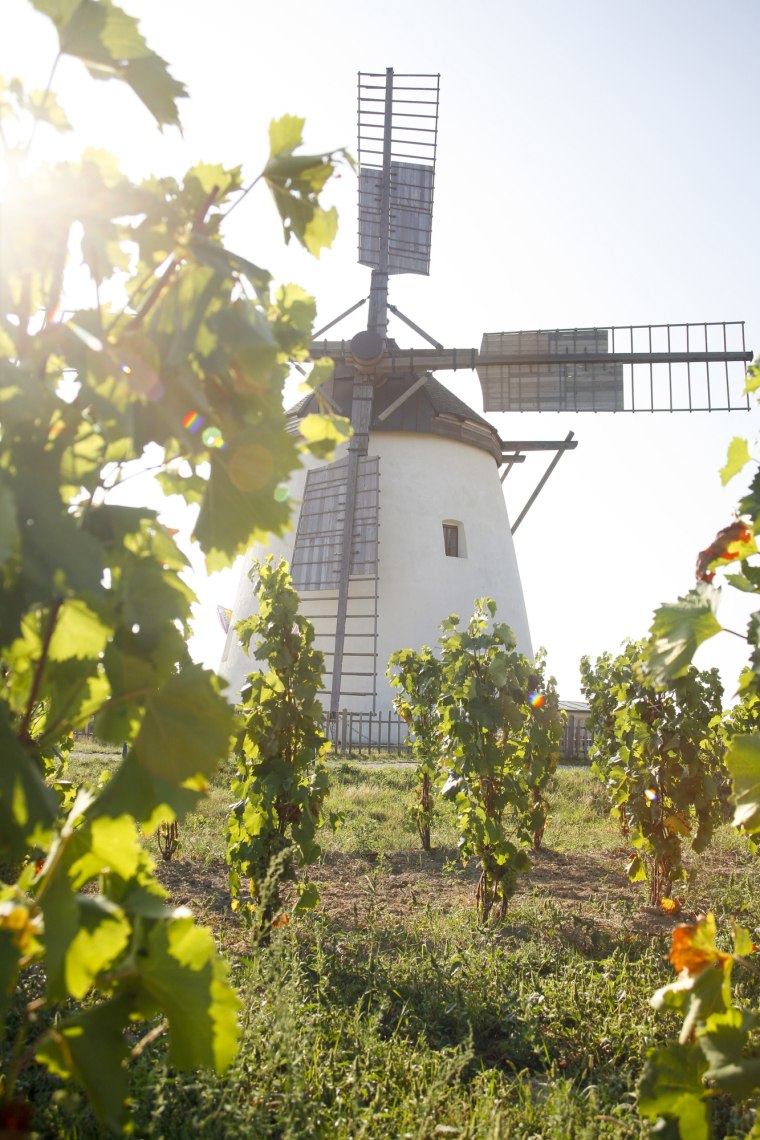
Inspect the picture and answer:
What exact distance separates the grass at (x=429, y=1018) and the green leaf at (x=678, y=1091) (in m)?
0.72

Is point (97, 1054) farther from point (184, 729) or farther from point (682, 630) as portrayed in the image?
point (682, 630)

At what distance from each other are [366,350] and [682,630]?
1791cm

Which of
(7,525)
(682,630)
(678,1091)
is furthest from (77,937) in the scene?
(682,630)

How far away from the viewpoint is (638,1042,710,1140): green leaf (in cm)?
162

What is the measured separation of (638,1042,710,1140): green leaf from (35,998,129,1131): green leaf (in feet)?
3.12

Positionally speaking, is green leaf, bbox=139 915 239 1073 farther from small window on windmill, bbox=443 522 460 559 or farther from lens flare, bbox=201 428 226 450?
small window on windmill, bbox=443 522 460 559

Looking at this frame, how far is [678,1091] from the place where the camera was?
1640 millimetres

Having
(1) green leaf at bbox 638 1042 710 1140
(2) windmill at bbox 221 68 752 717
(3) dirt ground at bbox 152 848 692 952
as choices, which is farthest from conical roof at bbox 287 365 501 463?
(1) green leaf at bbox 638 1042 710 1140

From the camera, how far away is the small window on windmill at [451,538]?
1989cm

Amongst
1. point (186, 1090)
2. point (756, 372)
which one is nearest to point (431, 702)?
point (186, 1090)

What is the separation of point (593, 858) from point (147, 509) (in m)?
8.24

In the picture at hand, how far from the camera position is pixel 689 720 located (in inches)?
267

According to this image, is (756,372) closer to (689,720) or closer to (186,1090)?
(186,1090)

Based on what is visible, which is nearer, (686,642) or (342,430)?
(342,430)
